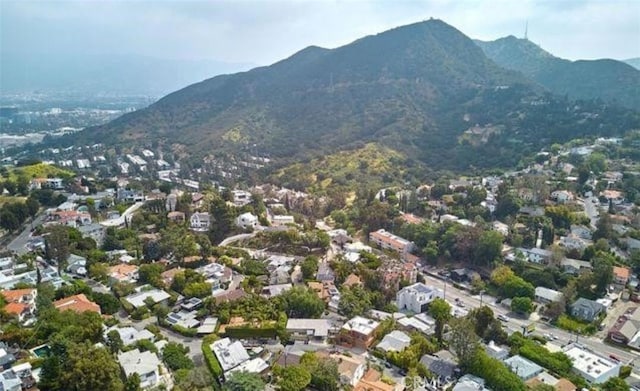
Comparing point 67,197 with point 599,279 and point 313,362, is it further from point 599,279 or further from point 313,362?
point 599,279

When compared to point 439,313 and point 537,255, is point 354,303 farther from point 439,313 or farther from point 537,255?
point 537,255

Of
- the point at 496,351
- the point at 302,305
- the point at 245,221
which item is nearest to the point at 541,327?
the point at 496,351

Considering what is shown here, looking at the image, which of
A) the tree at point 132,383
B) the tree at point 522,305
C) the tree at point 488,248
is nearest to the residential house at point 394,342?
the tree at point 522,305

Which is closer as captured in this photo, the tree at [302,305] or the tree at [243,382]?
the tree at [243,382]

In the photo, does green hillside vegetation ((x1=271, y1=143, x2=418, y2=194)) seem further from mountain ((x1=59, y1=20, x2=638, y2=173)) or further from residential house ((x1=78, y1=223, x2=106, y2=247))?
residential house ((x1=78, y1=223, x2=106, y2=247))

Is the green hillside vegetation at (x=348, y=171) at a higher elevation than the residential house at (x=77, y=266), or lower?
higher

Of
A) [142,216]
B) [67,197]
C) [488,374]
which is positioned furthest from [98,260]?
[488,374]

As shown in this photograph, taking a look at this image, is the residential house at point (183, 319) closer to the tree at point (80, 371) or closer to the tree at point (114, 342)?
the tree at point (114, 342)

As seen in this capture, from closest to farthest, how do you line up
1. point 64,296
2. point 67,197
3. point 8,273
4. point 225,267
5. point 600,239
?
point 64,296 < point 8,273 < point 225,267 < point 600,239 < point 67,197
